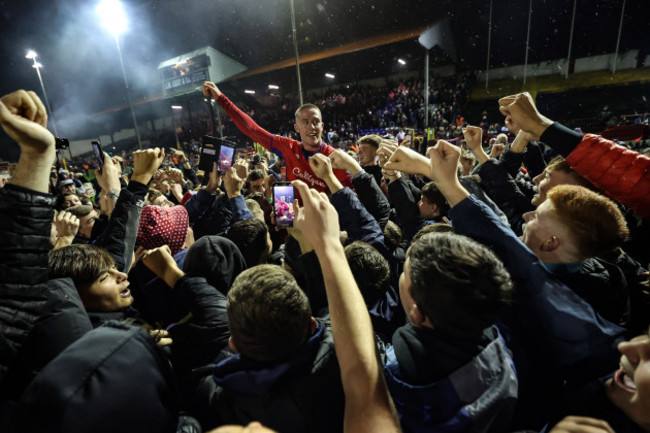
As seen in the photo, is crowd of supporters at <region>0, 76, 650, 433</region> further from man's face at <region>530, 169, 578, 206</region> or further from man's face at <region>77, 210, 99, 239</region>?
man's face at <region>77, 210, 99, 239</region>

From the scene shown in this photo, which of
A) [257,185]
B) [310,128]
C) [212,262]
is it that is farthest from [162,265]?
[257,185]

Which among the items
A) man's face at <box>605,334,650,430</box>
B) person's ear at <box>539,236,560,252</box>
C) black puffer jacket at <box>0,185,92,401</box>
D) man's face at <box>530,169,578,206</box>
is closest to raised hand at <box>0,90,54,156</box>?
black puffer jacket at <box>0,185,92,401</box>

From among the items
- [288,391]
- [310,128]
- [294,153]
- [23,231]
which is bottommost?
[288,391]

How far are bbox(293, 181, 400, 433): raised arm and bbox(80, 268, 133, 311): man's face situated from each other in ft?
3.91

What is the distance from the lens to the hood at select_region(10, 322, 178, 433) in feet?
2.57

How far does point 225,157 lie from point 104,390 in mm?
3264

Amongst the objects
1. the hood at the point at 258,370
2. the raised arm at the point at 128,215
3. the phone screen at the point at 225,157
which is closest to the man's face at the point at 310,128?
the phone screen at the point at 225,157

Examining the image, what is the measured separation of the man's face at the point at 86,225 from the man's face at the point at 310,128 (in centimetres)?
255

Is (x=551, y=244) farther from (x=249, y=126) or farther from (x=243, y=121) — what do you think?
(x=243, y=121)

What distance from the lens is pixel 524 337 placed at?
129 cm

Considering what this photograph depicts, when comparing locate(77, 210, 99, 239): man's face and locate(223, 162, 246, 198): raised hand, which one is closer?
locate(223, 162, 246, 198): raised hand

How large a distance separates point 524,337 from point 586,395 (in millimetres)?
263

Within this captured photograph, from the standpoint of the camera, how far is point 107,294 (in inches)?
63.9

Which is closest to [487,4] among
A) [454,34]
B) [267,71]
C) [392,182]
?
[454,34]
